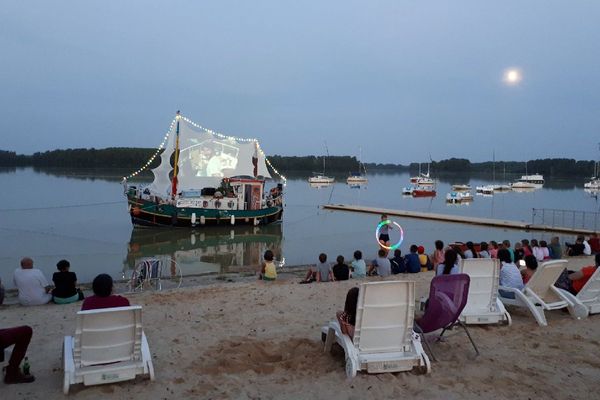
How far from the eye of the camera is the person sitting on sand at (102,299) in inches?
176

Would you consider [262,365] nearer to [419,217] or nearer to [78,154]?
[419,217]

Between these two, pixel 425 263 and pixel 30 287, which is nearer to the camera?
pixel 30 287

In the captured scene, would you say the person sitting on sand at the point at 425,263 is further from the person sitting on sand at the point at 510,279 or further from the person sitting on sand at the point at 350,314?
the person sitting on sand at the point at 350,314

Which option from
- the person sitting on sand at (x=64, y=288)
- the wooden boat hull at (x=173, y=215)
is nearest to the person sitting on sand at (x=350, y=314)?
the person sitting on sand at (x=64, y=288)

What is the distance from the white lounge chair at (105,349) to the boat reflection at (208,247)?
11.4 meters

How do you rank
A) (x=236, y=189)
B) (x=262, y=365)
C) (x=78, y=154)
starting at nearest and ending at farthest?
(x=262, y=365) < (x=236, y=189) < (x=78, y=154)

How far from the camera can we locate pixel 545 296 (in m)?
6.86

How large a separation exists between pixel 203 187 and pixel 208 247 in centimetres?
1035

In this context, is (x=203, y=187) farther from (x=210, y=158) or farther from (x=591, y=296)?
(x=591, y=296)

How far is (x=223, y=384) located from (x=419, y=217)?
32.5m

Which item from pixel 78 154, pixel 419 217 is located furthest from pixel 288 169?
pixel 419 217

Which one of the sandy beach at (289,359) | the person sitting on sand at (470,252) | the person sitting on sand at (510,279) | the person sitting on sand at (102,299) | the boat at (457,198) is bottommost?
the boat at (457,198)

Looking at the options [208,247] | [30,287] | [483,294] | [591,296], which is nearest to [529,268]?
[591,296]

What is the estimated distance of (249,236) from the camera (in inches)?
1123
